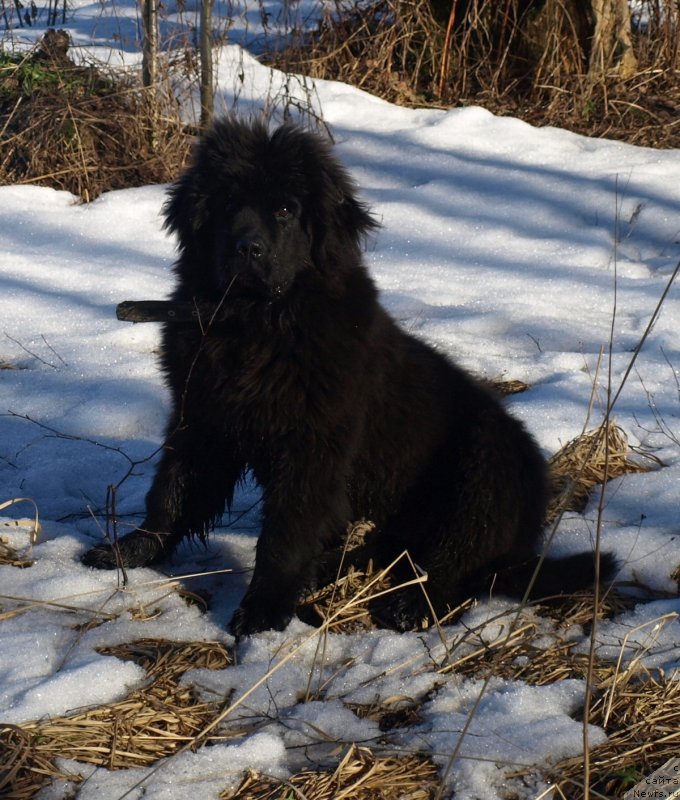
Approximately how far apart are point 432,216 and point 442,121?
1.44 m

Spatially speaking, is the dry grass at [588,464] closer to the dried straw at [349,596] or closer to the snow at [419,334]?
the snow at [419,334]

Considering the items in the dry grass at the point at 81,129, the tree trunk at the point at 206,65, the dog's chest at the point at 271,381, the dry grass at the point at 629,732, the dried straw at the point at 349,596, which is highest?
the tree trunk at the point at 206,65

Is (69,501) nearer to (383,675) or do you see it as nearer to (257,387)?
(257,387)

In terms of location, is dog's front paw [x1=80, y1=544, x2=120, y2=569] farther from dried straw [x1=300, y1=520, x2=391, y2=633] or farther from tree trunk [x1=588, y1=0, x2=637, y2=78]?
tree trunk [x1=588, y1=0, x2=637, y2=78]

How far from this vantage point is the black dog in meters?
3.05

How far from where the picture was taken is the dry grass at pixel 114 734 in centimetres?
212

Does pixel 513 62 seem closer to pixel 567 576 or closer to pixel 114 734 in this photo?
pixel 567 576

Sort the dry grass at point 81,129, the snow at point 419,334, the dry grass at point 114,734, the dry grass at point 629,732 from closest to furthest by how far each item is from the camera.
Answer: the dry grass at point 114,734, the dry grass at point 629,732, the snow at point 419,334, the dry grass at point 81,129

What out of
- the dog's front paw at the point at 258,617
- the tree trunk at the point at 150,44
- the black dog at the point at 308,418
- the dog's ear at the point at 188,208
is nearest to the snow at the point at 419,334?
the dog's front paw at the point at 258,617

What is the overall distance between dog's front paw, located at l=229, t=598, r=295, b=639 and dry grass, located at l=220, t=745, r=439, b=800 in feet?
2.38

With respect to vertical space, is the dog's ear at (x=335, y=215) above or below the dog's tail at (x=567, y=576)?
above

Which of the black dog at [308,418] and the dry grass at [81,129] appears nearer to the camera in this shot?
the black dog at [308,418]

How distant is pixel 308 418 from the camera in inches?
119

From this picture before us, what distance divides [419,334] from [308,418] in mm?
2250
